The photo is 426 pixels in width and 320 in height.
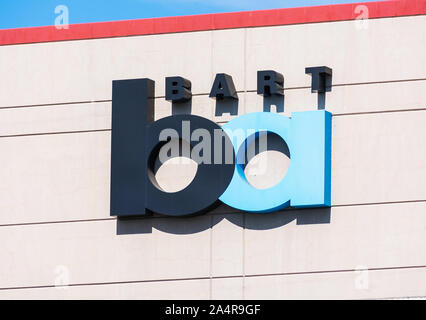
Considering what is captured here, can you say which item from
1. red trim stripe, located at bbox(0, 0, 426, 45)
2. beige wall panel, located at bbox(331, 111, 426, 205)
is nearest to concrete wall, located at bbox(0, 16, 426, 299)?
beige wall panel, located at bbox(331, 111, 426, 205)

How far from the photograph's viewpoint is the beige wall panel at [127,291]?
26.0 meters

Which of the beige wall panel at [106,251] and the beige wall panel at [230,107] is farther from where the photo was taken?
the beige wall panel at [106,251]

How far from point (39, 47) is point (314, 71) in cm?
620

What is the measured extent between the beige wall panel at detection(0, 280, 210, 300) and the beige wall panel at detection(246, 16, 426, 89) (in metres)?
4.22

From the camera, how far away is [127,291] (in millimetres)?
26438

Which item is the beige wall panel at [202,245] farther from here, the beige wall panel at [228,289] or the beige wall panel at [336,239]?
the beige wall panel at [228,289]

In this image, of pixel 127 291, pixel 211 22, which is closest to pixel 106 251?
pixel 127 291

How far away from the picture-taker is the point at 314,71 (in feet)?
84.7

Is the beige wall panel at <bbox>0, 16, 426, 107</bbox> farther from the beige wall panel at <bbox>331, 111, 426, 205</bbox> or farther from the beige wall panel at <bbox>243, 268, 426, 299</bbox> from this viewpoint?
the beige wall panel at <bbox>243, 268, 426, 299</bbox>

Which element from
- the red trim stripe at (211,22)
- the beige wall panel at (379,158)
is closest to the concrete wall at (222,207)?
the beige wall panel at (379,158)

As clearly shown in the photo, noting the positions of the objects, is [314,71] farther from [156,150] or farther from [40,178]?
[40,178]

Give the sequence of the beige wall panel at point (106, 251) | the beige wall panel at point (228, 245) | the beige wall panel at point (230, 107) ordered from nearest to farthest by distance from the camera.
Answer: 1. the beige wall panel at point (230, 107)
2. the beige wall panel at point (228, 245)
3. the beige wall panel at point (106, 251)

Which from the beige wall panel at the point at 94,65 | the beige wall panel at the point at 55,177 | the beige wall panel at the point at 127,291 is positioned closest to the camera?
the beige wall panel at the point at 127,291

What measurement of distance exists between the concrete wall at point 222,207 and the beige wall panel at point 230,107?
3 centimetres
